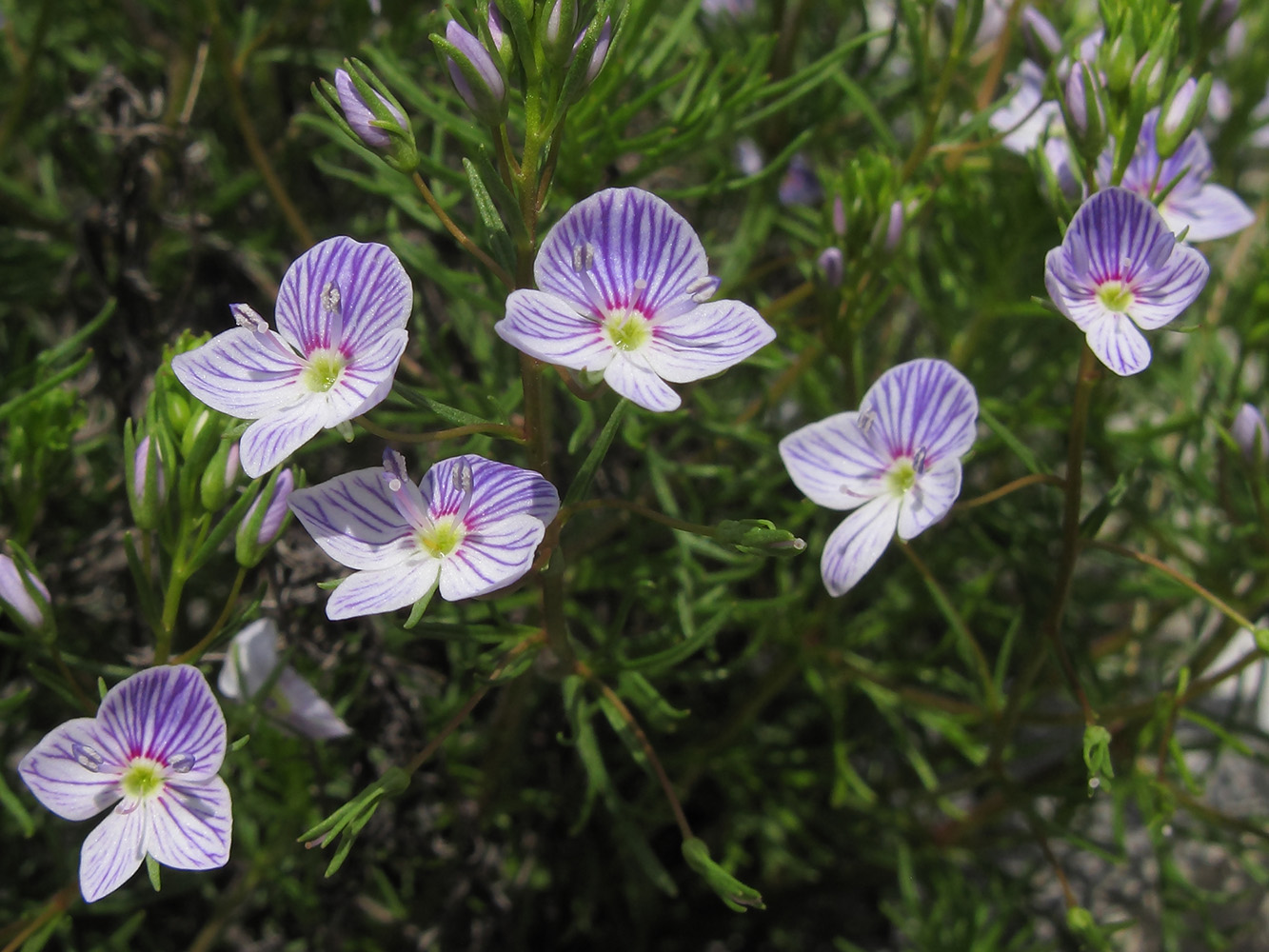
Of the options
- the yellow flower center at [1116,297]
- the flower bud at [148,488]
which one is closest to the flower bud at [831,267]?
the yellow flower center at [1116,297]

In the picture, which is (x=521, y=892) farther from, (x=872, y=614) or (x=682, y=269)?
(x=682, y=269)

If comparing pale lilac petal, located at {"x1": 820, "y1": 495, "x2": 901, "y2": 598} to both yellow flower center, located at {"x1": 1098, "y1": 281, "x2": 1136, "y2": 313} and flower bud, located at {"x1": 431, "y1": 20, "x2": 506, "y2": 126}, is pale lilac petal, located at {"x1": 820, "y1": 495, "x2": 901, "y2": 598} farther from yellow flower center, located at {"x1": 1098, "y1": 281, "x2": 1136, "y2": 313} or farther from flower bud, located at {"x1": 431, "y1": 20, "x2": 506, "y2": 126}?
flower bud, located at {"x1": 431, "y1": 20, "x2": 506, "y2": 126}

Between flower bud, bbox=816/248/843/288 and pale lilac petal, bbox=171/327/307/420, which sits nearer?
pale lilac petal, bbox=171/327/307/420

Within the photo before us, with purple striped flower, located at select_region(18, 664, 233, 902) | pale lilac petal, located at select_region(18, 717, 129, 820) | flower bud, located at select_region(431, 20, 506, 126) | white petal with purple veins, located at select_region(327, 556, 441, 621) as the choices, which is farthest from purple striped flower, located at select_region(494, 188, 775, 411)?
pale lilac petal, located at select_region(18, 717, 129, 820)

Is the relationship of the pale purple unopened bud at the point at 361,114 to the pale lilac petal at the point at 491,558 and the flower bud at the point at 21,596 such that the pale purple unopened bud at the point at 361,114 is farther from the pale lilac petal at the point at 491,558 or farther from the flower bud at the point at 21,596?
the flower bud at the point at 21,596

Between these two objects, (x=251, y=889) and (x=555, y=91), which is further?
(x=251, y=889)

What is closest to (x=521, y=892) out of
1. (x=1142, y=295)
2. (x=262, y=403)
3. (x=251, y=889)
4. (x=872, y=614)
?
(x=251, y=889)
